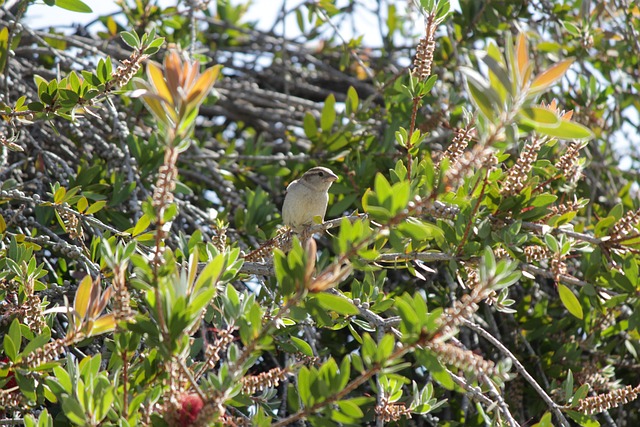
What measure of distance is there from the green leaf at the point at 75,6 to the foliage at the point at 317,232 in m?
0.23

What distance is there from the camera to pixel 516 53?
1.69 metres

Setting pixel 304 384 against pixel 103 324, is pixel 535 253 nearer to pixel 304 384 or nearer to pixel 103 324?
pixel 304 384

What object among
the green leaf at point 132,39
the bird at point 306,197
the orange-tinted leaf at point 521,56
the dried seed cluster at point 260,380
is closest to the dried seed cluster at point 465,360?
the dried seed cluster at point 260,380

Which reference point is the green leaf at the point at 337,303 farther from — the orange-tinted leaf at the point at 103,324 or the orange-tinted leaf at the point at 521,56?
the orange-tinted leaf at the point at 521,56

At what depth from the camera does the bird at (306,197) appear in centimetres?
375

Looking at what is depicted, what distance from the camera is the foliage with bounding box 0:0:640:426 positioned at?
1.71 m

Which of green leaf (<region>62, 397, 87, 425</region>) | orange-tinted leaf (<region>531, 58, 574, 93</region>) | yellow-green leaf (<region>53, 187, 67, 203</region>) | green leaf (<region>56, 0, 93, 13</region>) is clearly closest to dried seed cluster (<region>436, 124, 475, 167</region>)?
orange-tinted leaf (<region>531, 58, 574, 93</region>)

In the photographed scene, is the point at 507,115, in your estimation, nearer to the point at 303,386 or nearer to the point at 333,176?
the point at 303,386

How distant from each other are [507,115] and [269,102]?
3.15m

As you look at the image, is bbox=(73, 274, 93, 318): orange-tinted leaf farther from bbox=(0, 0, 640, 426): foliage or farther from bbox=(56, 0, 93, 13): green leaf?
bbox=(56, 0, 93, 13): green leaf

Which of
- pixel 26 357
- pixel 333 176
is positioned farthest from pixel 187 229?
pixel 26 357

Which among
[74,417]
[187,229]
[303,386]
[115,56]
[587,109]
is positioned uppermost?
[587,109]

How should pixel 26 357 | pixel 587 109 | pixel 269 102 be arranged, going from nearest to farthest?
pixel 26 357 < pixel 587 109 < pixel 269 102

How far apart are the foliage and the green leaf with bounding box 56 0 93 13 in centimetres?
23
